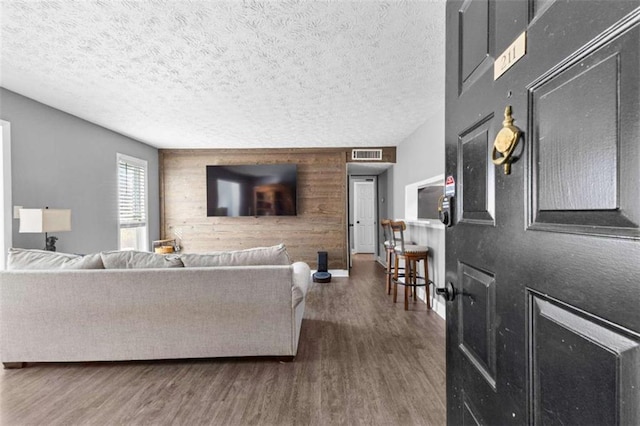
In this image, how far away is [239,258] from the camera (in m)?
2.39

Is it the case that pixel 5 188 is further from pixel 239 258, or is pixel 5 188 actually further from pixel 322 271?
pixel 322 271

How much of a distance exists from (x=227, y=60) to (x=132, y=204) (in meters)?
3.60

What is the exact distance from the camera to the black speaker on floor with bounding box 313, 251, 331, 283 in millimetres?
4988

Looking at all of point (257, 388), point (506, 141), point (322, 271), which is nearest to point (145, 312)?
point (257, 388)

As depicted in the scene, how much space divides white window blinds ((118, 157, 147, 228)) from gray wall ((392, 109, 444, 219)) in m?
4.47

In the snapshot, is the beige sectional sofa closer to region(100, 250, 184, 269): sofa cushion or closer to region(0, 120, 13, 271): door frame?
region(100, 250, 184, 269): sofa cushion

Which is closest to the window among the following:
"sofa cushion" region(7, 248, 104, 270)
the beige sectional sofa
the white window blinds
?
the white window blinds

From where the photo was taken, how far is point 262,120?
377cm

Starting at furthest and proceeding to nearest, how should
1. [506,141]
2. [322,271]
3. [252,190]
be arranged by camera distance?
[252,190]
[322,271]
[506,141]

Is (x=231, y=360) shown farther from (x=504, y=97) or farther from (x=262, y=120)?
(x=262, y=120)

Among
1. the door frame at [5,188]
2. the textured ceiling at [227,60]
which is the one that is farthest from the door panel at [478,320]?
the door frame at [5,188]

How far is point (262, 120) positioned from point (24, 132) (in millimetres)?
2449

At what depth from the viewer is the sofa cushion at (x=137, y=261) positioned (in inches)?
91.0

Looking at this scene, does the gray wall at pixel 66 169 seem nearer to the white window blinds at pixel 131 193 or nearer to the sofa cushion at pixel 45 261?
the white window blinds at pixel 131 193
